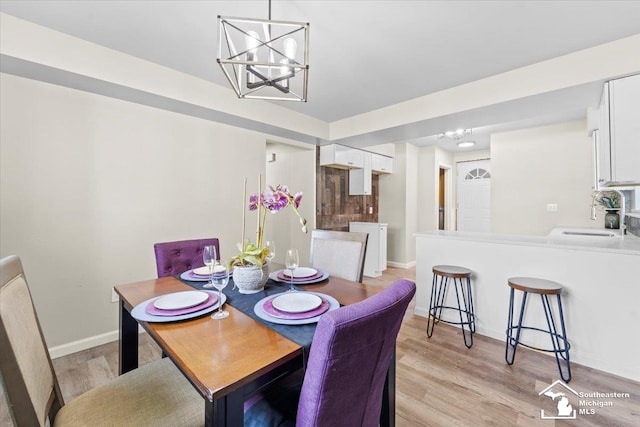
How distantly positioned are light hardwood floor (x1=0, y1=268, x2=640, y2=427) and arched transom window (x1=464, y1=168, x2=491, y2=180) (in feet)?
14.3

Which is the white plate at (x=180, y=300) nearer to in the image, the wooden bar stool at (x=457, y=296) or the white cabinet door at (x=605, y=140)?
the wooden bar stool at (x=457, y=296)

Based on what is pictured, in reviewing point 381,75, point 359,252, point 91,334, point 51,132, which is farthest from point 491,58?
point 91,334

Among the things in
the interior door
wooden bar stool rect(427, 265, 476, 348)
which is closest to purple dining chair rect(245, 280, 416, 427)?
wooden bar stool rect(427, 265, 476, 348)

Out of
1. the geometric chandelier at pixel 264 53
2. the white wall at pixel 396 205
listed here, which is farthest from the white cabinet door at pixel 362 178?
the geometric chandelier at pixel 264 53

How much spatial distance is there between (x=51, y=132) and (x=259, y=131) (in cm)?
183

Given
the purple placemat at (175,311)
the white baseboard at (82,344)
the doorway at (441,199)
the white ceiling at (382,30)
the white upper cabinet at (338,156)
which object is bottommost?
the white baseboard at (82,344)

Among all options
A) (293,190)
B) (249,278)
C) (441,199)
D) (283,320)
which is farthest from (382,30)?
(441,199)

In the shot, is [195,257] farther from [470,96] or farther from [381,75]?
[470,96]

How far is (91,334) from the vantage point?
228 cm

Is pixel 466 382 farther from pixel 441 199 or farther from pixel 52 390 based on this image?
pixel 441 199

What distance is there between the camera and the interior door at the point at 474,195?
5715 mm

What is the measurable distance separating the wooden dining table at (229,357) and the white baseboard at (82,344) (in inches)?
58.8

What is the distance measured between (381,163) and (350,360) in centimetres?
460

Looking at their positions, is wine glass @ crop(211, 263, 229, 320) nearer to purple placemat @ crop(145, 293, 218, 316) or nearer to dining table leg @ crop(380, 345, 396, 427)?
purple placemat @ crop(145, 293, 218, 316)
